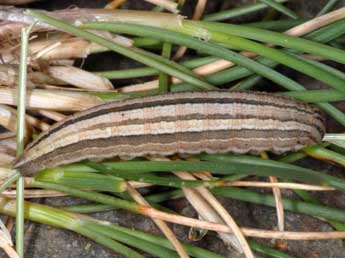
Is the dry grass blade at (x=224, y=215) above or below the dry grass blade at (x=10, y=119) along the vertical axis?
below

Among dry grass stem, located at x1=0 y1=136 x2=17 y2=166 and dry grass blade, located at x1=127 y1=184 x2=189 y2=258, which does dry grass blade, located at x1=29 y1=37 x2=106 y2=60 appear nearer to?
dry grass stem, located at x1=0 y1=136 x2=17 y2=166

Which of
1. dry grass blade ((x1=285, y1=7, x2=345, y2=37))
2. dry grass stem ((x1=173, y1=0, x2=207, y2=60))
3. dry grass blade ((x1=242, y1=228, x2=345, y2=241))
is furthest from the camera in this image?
dry grass stem ((x1=173, y1=0, x2=207, y2=60))

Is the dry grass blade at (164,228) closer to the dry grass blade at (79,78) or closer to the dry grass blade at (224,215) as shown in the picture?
the dry grass blade at (224,215)

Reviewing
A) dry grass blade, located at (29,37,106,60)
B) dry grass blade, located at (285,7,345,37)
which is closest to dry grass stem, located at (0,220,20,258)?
dry grass blade, located at (29,37,106,60)

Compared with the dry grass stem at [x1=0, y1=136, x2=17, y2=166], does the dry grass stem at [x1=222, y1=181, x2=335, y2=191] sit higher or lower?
lower

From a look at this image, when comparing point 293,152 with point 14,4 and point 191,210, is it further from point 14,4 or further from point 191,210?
point 14,4

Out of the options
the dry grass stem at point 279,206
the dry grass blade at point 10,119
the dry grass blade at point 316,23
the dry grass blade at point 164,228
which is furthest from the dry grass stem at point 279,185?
the dry grass blade at point 10,119

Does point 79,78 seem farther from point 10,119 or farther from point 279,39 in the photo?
point 279,39
